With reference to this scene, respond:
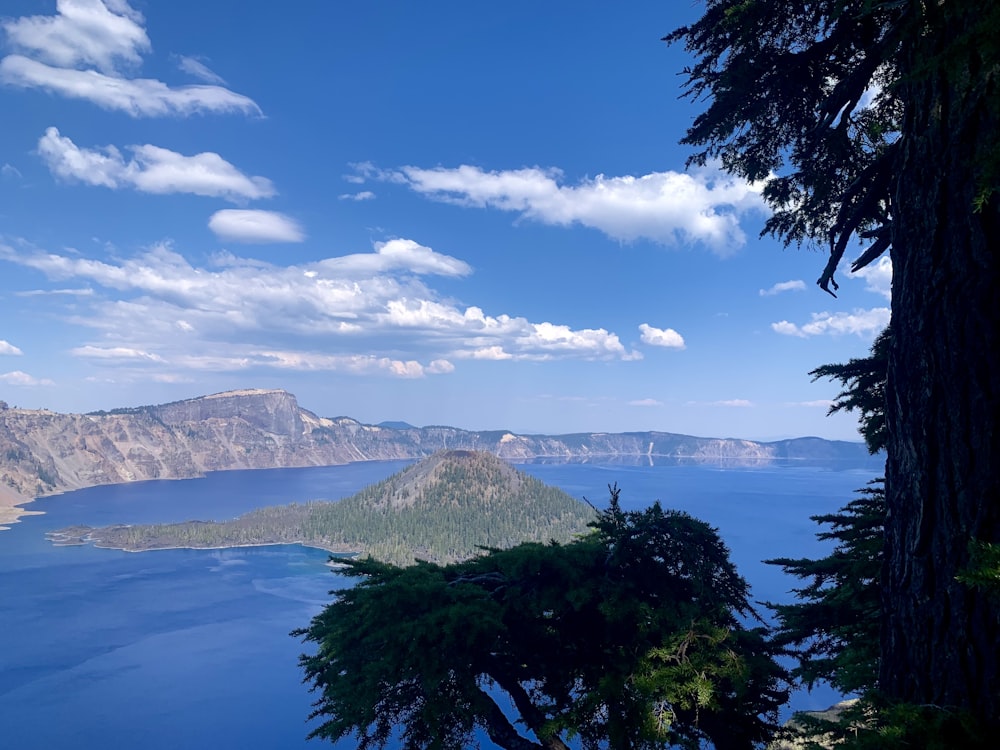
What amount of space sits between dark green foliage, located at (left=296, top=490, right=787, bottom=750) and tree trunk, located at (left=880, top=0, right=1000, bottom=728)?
4.62 m

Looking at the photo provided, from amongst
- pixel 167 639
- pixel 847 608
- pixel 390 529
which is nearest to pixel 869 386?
pixel 847 608

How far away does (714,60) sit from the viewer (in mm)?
8555

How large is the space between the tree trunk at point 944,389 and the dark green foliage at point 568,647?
4.62m

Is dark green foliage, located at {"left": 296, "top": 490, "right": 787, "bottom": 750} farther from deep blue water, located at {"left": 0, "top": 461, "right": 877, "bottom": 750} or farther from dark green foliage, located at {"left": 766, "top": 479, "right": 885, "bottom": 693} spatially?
deep blue water, located at {"left": 0, "top": 461, "right": 877, "bottom": 750}

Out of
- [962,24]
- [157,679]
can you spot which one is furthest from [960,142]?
[157,679]

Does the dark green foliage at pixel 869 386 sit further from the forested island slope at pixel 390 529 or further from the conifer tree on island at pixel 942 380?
the forested island slope at pixel 390 529

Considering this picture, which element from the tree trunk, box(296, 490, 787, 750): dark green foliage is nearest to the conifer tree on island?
the tree trunk

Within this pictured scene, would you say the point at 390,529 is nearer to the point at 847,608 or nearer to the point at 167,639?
the point at 167,639

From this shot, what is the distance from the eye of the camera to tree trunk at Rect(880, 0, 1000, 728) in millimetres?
3768

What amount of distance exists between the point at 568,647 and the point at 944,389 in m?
8.71

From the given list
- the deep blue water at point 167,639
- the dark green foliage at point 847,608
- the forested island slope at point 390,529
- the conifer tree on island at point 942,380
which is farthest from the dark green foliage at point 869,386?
the forested island slope at point 390,529

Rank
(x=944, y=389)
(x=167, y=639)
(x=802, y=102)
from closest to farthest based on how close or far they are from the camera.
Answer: (x=944, y=389) → (x=802, y=102) → (x=167, y=639)

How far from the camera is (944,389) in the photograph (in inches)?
160

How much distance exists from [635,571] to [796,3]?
30.7ft
